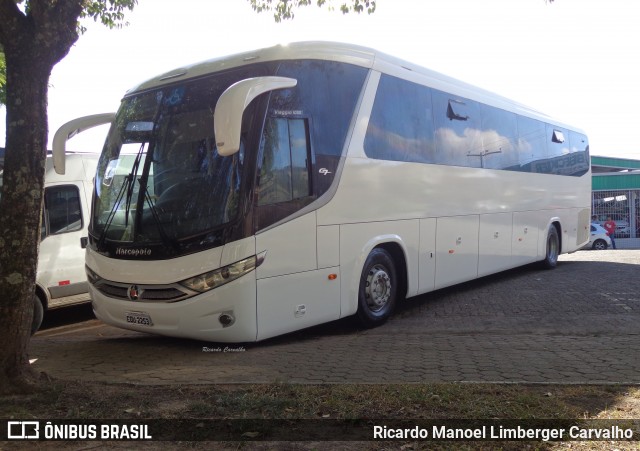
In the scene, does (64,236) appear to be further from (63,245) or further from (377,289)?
(377,289)

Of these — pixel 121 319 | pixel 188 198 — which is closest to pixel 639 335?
pixel 188 198

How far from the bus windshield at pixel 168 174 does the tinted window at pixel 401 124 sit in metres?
2.26

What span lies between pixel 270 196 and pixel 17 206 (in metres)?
2.67

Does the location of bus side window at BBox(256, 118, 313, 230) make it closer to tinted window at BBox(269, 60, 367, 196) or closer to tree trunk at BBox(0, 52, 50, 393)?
tinted window at BBox(269, 60, 367, 196)

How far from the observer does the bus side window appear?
655cm

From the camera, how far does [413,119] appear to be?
9141 millimetres

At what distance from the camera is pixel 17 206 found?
15.5 ft

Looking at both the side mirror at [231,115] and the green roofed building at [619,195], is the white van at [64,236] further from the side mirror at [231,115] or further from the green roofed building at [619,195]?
the green roofed building at [619,195]

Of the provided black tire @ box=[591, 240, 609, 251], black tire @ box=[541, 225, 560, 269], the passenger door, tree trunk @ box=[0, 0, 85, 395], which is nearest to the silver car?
black tire @ box=[591, 240, 609, 251]

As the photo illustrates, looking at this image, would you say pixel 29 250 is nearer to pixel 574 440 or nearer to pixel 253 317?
pixel 253 317

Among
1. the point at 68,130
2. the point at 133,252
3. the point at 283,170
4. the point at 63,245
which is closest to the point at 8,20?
the point at 133,252

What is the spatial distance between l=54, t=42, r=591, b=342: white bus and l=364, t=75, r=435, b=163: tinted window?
0.03 m

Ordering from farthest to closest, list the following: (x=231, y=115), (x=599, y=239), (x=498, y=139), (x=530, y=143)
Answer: (x=599, y=239), (x=530, y=143), (x=498, y=139), (x=231, y=115)

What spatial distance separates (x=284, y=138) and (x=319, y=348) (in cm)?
Result: 251
